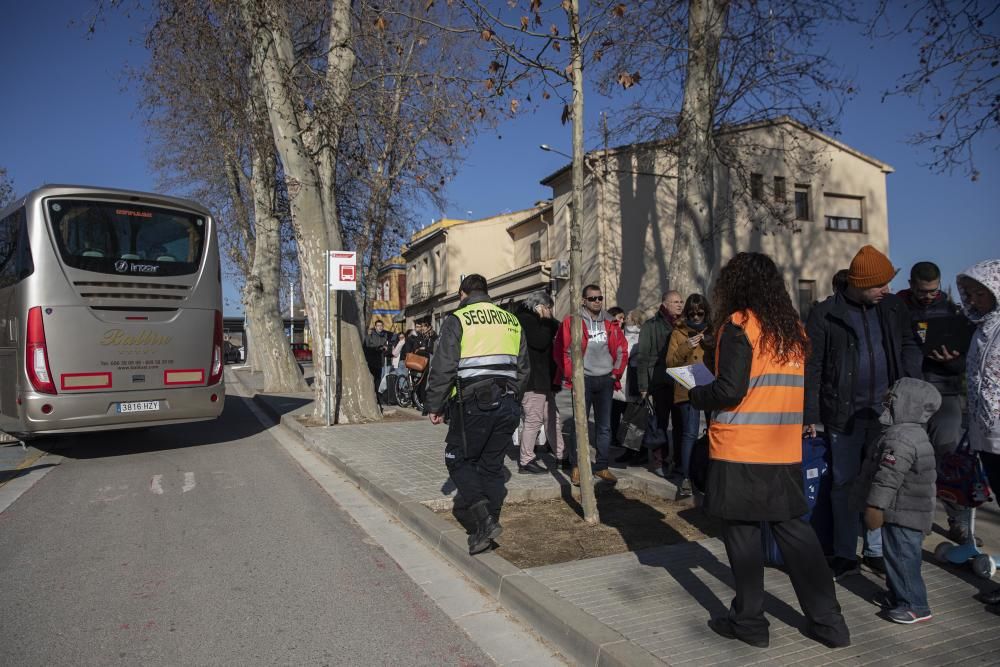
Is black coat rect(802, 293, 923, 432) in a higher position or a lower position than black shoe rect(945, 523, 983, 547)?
higher

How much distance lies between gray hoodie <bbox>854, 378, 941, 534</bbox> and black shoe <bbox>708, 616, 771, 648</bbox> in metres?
0.89

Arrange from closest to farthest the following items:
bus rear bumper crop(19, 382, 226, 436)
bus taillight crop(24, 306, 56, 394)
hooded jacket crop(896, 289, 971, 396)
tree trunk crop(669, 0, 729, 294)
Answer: hooded jacket crop(896, 289, 971, 396) → bus taillight crop(24, 306, 56, 394) → bus rear bumper crop(19, 382, 226, 436) → tree trunk crop(669, 0, 729, 294)

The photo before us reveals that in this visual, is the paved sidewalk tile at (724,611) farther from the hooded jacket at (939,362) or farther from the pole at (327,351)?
the pole at (327,351)

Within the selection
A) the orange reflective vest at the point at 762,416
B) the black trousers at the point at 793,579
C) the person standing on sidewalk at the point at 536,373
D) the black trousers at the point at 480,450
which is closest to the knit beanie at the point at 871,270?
the orange reflective vest at the point at 762,416

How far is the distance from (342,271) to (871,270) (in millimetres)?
8669

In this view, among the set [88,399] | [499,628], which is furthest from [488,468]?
[88,399]

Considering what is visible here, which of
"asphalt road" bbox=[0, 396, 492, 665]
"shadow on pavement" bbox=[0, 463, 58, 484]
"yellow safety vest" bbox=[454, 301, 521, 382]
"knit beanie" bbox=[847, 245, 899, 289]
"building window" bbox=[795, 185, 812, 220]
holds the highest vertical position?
"building window" bbox=[795, 185, 812, 220]

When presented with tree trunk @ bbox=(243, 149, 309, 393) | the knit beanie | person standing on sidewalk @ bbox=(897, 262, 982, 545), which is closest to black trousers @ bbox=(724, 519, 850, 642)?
the knit beanie

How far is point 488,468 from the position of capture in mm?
5281

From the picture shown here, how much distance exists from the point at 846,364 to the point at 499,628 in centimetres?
257

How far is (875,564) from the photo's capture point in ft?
14.9

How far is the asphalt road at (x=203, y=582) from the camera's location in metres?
3.80

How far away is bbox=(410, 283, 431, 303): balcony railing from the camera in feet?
156

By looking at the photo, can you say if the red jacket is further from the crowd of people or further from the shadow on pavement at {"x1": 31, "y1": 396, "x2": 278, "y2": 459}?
the shadow on pavement at {"x1": 31, "y1": 396, "x2": 278, "y2": 459}
